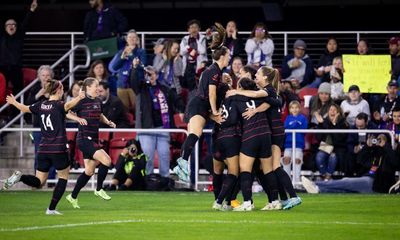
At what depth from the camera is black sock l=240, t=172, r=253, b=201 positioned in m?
16.6

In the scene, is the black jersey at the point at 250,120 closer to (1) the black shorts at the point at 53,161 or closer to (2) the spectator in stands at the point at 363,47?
(1) the black shorts at the point at 53,161

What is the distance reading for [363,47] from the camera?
24.3 m

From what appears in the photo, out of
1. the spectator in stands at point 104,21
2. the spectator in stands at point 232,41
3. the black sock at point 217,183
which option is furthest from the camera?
the spectator in stands at point 104,21

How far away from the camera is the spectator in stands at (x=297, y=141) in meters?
22.9

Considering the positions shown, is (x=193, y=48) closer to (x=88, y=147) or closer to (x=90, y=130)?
(x=90, y=130)

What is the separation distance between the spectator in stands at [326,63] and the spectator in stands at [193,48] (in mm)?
2445

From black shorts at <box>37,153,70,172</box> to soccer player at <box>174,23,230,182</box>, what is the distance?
1.64 m

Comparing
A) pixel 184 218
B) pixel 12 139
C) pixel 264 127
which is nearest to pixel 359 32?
pixel 12 139

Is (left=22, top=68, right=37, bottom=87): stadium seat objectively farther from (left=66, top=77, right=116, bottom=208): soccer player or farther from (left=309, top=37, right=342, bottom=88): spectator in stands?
(left=66, top=77, right=116, bottom=208): soccer player

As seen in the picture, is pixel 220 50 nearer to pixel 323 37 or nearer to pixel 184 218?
pixel 184 218

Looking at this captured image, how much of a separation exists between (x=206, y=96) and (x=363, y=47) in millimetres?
7934

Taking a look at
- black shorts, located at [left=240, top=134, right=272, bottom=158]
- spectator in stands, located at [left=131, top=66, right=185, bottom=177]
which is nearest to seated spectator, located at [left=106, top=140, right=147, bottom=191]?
spectator in stands, located at [left=131, top=66, right=185, bottom=177]

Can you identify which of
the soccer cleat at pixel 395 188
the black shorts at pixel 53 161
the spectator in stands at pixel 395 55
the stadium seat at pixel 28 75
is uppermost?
the spectator in stands at pixel 395 55

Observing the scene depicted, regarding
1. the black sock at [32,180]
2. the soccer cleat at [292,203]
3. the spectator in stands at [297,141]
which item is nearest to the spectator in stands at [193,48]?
the spectator in stands at [297,141]
